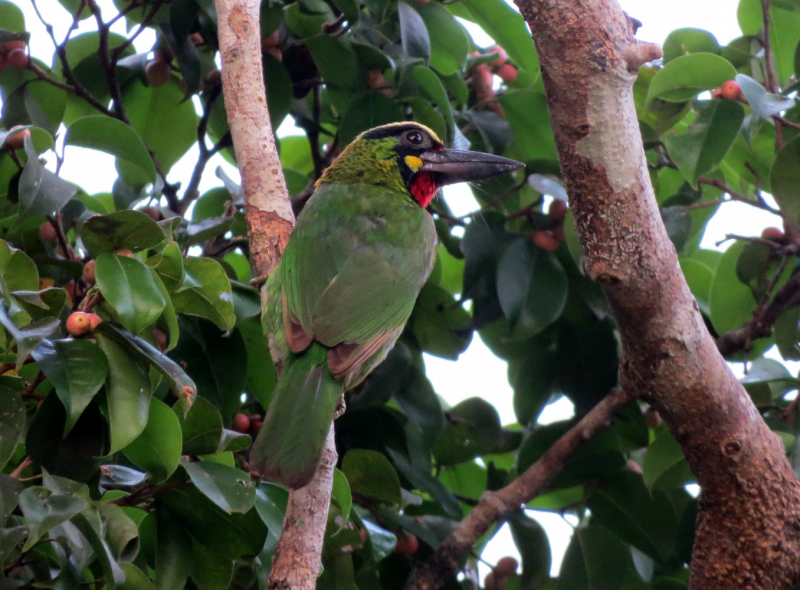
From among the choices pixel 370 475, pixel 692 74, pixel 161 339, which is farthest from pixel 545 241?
pixel 161 339

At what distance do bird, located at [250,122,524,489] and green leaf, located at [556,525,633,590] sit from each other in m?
0.78

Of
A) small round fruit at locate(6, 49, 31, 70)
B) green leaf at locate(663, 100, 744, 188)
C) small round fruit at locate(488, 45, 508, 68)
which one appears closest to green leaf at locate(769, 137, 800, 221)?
green leaf at locate(663, 100, 744, 188)

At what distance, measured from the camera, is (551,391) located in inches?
103

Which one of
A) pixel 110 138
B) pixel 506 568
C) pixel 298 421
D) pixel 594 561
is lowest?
pixel 506 568

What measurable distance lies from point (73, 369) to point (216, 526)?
420 millimetres

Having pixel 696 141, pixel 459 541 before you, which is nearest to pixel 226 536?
pixel 459 541

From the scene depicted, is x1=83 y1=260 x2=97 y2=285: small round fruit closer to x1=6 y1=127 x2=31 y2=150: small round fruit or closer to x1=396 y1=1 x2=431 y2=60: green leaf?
x1=6 y1=127 x2=31 y2=150: small round fruit

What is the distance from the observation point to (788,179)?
218 centimetres

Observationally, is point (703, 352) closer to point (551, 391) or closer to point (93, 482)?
point (551, 391)

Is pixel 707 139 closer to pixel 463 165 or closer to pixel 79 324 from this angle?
pixel 463 165

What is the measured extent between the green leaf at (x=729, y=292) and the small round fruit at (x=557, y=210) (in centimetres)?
49

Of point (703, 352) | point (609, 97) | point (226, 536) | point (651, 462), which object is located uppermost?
point (609, 97)

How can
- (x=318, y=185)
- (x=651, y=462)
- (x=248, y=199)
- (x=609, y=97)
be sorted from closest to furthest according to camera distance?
(x=609, y=97)
(x=248, y=199)
(x=651, y=462)
(x=318, y=185)

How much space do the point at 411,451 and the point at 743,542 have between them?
3.00ft
